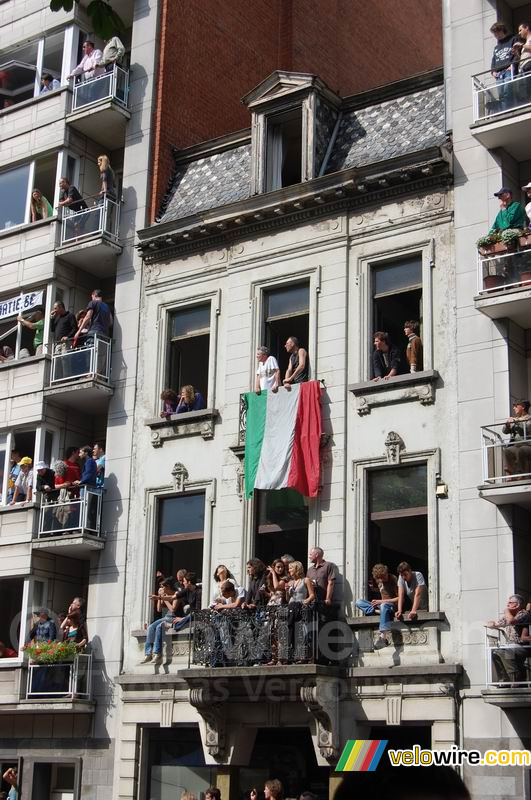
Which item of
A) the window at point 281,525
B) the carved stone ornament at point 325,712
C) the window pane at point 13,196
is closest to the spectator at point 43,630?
the window at point 281,525

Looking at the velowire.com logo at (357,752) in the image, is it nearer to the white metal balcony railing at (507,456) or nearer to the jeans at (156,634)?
the jeans at (156,634)

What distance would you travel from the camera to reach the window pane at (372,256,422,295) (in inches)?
844

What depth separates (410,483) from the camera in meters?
20.3

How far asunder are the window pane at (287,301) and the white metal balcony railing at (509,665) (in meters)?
8.25

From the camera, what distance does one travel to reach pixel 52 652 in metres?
23.2

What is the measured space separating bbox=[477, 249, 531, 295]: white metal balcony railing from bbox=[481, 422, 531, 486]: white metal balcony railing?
7.79 ft

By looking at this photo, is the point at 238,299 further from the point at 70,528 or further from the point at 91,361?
the point at 70,528

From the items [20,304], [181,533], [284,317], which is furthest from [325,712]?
[20,304]

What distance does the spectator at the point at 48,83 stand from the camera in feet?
93.5

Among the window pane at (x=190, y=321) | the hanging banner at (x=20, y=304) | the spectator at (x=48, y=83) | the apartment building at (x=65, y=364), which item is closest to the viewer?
the apartment building at (x=65, y=364)

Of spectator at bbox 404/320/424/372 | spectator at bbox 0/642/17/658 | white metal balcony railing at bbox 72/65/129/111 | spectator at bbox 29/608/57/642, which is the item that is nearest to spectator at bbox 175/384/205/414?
spectator at bbox 404/320/424/372

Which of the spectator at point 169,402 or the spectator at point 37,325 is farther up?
the spectator at point 37,325

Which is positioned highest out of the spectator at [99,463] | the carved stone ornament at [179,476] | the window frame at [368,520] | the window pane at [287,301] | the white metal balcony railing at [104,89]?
the white metal balcony railing at [104,89]

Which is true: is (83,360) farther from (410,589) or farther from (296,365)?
(410,589)
